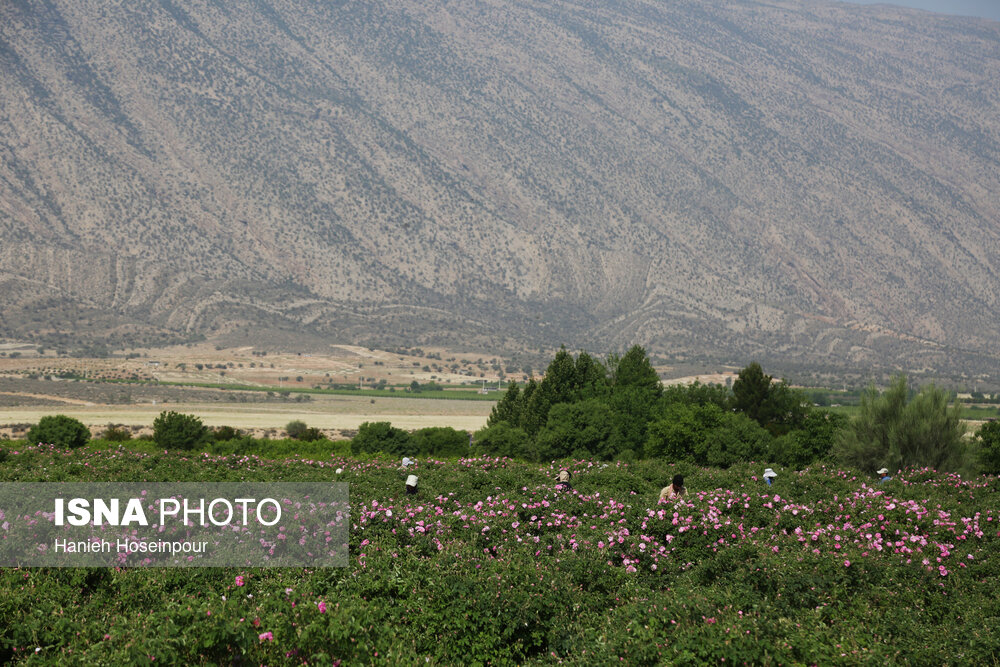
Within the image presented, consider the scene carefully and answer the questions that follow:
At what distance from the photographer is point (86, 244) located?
191 meters

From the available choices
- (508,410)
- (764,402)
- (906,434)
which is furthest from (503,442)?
(906,434)

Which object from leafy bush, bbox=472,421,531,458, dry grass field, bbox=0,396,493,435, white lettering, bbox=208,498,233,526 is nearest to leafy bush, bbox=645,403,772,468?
leafy bush, bbox=472,421,531,458

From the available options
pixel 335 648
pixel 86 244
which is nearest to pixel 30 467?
pixel 335 648

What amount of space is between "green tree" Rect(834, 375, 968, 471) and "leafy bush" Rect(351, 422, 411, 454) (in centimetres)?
2439

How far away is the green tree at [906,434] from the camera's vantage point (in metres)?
33.4

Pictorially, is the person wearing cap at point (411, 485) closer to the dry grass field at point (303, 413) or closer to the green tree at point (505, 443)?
the green tree at point (505, 443)

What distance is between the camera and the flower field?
436 inches

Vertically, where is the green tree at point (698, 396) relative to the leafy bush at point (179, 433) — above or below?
above

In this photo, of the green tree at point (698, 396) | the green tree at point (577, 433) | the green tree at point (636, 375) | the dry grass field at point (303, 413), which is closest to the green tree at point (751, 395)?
the green tree at point (698, 396)

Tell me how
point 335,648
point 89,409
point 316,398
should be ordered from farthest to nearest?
1. point 316,398
2. point 89,409
3. point 335,648

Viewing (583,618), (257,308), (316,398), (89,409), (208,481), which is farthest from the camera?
(257,308)

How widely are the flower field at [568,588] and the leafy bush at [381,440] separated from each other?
30.3 m

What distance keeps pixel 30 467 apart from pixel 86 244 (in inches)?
7311

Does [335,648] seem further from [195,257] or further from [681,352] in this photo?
[195,257]
